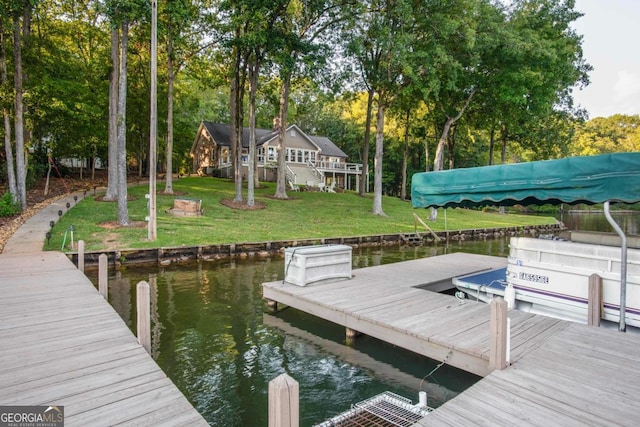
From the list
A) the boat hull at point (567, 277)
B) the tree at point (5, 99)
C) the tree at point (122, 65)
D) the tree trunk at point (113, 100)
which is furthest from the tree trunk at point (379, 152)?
the tree at point (5, 99)

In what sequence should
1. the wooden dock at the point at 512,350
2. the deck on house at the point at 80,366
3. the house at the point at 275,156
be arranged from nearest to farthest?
the deck on house at the point at 80,366
the wooden dock at the point at 512,350
the house at the point at 275,156

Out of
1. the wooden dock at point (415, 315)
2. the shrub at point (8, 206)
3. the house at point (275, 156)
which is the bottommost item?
the wooden dock at point (415, 315)

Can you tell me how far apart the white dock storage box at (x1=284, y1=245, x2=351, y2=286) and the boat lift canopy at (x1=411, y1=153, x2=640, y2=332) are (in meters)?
2.31

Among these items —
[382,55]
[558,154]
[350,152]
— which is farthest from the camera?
[350,152]

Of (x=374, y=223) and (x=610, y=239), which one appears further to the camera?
(x=374, y=223)

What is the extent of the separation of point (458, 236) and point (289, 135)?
2326 centimetres

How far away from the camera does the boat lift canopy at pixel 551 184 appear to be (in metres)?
5.40

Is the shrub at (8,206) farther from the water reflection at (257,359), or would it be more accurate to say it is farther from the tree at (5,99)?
the water reflection at (257,359)

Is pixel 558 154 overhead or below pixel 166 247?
overhead

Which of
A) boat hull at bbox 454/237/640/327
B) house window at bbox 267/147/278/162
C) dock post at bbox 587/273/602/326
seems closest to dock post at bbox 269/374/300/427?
dock post at bbox 587/273/602/326

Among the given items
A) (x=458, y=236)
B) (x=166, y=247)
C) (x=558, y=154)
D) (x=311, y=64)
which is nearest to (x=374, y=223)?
(x=458, y=236)

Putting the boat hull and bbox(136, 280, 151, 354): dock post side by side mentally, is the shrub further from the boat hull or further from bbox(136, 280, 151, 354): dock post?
the boat hull

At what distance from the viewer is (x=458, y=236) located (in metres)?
23.6

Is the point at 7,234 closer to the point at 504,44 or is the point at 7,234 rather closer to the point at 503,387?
the point at 503,387
